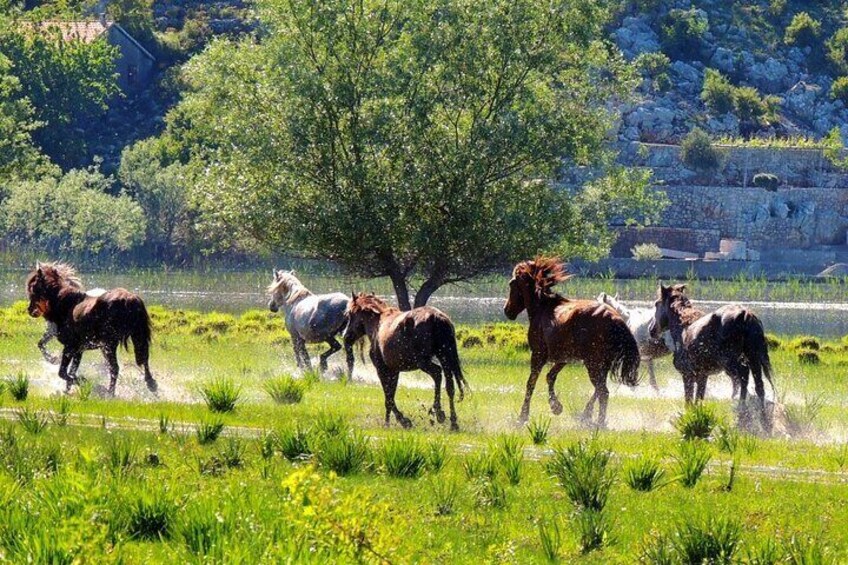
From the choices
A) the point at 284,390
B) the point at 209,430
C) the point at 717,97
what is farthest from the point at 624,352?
the point at 717,97

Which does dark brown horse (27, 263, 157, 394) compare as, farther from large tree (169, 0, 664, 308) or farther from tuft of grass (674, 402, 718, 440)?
large tree (169, 0, 664, 308)

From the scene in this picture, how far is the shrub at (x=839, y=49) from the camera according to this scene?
486 feet

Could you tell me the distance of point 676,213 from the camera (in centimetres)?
11850

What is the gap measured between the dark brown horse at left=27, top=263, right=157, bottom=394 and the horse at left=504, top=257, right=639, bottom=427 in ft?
19.2

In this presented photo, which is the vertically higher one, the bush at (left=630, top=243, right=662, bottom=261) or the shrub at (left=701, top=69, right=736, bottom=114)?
the shrub at (left=701, top=69, right=736, bottom=114)

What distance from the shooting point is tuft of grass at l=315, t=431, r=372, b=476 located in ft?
54.9

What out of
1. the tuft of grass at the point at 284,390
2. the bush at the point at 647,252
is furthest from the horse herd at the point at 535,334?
the bush at the point at 647,252

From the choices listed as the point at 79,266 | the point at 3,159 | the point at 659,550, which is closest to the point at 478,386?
the point at 659,550

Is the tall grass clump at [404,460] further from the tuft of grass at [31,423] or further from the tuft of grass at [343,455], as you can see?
the tuft of grass at [31,423]

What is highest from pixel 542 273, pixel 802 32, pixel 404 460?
pixel 802 32

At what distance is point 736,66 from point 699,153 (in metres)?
30.0

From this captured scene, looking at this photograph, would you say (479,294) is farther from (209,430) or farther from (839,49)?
(839,49)

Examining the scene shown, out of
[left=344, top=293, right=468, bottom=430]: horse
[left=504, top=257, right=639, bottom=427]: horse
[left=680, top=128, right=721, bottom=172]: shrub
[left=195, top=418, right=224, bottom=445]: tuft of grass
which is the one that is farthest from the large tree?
[left=680, top=128, right=721, bottom=172]: shrub

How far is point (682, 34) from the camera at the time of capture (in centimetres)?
14700
